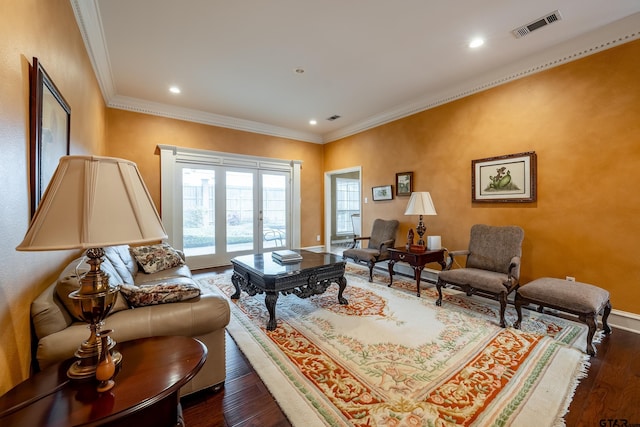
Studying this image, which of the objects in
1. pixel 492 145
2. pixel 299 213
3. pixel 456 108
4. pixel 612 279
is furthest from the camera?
pixel 299 213

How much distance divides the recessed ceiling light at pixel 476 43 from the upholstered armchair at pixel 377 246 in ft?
Answer: 8.73

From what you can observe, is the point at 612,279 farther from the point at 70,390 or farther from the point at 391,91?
the point at 70,390

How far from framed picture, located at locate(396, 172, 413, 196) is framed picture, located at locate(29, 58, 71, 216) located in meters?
4.36

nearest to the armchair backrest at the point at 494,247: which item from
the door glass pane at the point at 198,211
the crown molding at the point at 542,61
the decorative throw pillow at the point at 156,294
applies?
the crown molding at the point at 542,61

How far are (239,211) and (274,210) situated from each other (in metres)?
0.81

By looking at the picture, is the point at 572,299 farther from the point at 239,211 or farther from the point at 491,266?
the point at 239,211

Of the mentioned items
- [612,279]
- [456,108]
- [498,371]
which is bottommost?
[498,371]

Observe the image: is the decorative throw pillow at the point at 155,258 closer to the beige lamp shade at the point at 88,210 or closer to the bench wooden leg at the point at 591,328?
the beige lamp shade at the point at 88,210

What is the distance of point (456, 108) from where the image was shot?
395 centimetres

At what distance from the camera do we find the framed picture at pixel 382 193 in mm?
4984

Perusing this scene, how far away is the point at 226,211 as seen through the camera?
17.6ft

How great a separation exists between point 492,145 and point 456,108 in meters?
0.81

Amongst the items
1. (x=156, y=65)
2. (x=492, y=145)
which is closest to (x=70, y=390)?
(x=156, y=65)

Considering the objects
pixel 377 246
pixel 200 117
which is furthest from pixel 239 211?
pixel 377 246
